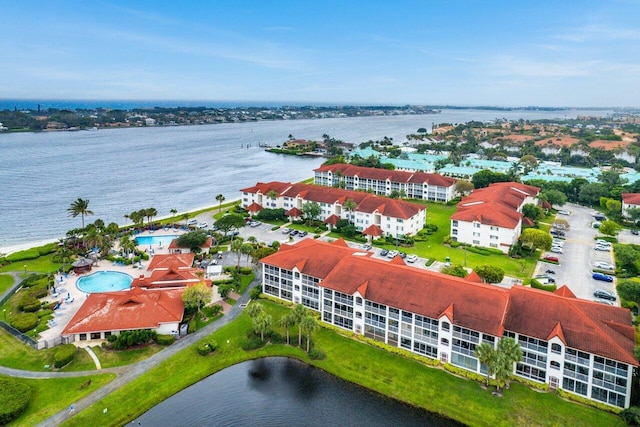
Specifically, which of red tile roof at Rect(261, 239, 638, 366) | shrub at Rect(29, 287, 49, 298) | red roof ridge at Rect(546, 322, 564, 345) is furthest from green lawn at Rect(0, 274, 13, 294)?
red roof ridge at Rect(546, 322, 564, 345)

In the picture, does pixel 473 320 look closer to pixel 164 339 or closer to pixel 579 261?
pixel 164 339

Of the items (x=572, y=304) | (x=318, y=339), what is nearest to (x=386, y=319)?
(x=318, y=339)

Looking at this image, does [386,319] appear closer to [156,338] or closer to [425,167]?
[156,338]

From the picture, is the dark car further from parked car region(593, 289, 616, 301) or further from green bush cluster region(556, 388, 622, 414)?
green bush cluster region(556, 388, 622, 414)

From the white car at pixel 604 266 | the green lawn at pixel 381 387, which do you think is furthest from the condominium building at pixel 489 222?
the green lawn at pixel 381 387

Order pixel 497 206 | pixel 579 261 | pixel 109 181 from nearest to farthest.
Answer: pixel 579 261
pixel 497 206
pixel 109 181

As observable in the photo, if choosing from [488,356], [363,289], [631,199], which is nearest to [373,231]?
[363,289]
